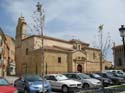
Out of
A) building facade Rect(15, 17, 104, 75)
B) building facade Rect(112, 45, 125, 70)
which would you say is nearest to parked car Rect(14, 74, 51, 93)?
building facade Rect(15, 17, 104, 75)

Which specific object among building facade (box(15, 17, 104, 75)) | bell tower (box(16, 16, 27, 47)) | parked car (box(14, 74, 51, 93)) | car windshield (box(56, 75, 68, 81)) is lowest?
parked car (box(14, 74, 51, 93))

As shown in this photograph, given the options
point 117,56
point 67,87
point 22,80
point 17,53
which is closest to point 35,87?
point 22,80

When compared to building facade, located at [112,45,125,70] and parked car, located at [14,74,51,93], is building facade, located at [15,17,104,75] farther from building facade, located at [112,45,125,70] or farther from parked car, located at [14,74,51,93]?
parked car, located at [14,74,51,93]

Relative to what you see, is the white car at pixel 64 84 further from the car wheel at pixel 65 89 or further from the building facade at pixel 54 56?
the building facade at pixel 54 56

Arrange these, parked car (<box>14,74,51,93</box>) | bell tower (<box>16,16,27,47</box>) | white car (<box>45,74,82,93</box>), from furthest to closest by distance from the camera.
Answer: bell tower (<box>16,16,27,47</box>)
white car (<box>45,74,82,93</box>)
parked car (<box>14,74,51,93</box>)

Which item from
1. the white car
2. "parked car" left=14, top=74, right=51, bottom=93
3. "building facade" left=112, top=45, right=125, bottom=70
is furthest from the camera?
"building facade" left=112, top=45, right=125, bottom=70

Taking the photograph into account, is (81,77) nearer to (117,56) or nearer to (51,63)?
(51,63)

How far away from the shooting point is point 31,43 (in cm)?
6562

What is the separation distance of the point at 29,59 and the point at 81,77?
40.3 metres

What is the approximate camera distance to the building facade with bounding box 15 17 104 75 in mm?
63094

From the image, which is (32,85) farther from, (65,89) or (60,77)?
(60,77)

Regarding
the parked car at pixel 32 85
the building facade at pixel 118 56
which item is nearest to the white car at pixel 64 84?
the parked car at pixel 32 85

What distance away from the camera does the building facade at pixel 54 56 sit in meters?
63.1

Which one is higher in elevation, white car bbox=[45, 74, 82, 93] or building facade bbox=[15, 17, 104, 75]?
building facade bbox=[15, 17, 104, 75]
